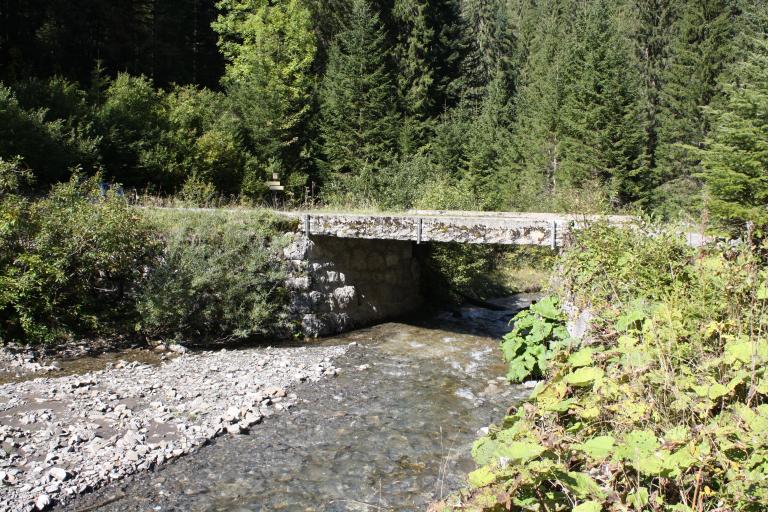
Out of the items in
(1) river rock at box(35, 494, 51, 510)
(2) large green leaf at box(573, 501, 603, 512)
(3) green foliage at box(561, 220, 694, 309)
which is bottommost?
(1) river rock at box(35, 494, 51, 510)

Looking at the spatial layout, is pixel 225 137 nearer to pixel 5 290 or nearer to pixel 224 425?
pixel 5 290

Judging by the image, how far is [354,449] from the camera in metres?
7.09

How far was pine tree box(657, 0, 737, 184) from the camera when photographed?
89.7ft

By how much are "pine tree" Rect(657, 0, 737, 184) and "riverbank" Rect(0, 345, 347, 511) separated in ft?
78.1

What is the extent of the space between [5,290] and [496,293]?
569 inches

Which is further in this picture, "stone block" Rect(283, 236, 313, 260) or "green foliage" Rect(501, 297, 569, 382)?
"stone block" Rect(283, 236, 313, 260)

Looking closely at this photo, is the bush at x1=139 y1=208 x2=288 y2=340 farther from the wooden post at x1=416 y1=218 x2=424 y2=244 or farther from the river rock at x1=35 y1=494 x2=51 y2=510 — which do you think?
the river rock at x1=35 y1=494 x2=51 y2=510

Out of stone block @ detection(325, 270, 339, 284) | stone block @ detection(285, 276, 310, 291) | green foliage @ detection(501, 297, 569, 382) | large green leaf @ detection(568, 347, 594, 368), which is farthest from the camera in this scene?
stone block @ detection(325, 270, 339, 284)

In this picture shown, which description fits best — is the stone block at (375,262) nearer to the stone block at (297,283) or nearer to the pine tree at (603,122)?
the stone block at (297,283)

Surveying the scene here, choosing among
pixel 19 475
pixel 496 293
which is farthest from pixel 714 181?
pixel 19 475

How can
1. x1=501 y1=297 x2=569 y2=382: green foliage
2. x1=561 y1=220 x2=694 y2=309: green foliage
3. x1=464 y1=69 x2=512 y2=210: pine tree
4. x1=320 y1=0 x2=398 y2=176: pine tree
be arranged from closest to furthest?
x1=561 y1=220 x2=694 y2=309: green foliage
x1=501 y1=297 x2=569 y2=382: green foliage
x1=320 y1=0 x2=398 y2=176: pine tree
x1=464 y1=69 x2=512 y2=210: pine tree

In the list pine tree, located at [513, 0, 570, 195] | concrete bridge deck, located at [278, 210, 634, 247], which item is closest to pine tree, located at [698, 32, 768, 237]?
concrete bridge deck, located at [278, 210, 634, 247]

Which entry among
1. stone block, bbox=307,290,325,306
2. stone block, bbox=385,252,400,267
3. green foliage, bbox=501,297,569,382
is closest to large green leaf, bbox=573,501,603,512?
green foliage, bbox=501,297,569,382

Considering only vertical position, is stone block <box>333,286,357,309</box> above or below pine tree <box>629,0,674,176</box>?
below
